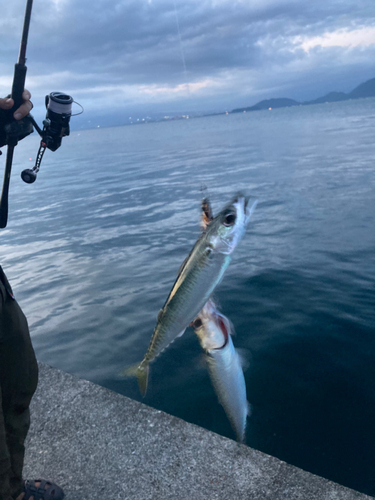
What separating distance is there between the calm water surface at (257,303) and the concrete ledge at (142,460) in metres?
1.02

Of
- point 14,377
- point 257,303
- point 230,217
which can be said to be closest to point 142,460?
point 14,377

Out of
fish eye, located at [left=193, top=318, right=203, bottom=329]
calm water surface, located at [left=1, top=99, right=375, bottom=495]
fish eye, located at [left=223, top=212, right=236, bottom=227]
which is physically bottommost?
calm water surface, located at [left=1, top=99, right=375, bottom=495]

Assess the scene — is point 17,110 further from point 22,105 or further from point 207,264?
point 207,264

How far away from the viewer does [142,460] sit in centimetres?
333

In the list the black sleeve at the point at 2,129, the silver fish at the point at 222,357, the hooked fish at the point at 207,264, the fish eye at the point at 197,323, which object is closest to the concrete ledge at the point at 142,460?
the silver fish at the point at 222,357

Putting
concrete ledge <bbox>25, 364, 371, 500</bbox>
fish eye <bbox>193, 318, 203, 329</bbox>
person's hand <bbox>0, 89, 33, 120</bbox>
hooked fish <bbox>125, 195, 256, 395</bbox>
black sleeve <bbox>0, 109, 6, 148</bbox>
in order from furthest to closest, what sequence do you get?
black sleeve <bbox>0, 109, 6, 148</bbox>
person's hand <bbox>0, 89, 33, 120</bbox>
concrete ledge <bbox>25, 364, 371, 500</bbox>
fish eye <bbox>193, 318, 203, 329</bbox>
hooked fish <bbox>125, 195, 256, 395</bbox>

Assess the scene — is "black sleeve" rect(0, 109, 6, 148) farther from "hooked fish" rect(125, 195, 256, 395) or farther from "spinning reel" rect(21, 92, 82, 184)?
"hooked fish" rect(125, 195, 256, 395)

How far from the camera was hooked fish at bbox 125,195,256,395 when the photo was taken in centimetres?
177

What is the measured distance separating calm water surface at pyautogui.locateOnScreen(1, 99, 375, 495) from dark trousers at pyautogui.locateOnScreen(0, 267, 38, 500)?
203 centimetres

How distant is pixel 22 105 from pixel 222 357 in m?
2.93

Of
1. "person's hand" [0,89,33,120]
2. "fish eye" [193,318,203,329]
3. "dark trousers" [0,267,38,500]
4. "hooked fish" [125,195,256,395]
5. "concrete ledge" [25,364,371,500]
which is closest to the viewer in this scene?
"hooked fish" [125,195,256,395]

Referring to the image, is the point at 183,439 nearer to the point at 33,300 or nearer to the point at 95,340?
the point at 95,340

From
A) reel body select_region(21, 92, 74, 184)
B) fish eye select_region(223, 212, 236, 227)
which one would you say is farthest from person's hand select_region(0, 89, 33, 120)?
fish eye select_region(223, 212, 236, 227)

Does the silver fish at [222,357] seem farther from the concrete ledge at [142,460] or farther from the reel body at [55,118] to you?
the reel body at [55,118]
